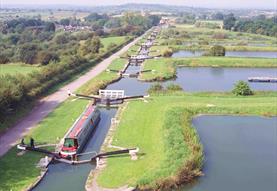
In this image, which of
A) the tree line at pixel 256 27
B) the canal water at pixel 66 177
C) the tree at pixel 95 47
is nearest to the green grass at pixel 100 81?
the tree at pixel 95 47

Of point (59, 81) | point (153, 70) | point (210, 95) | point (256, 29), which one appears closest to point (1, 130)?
point (59, 81)

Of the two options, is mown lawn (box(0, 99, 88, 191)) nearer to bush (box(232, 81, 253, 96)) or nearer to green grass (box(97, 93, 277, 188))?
green grass (box(97, 93, 277, 188))

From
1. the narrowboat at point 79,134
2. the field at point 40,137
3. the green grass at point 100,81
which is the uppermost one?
the narrowboat at point 79,134

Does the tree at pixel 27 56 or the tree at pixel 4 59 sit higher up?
the tree at pixel 27 56

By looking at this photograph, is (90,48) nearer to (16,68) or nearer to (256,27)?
(16,68)

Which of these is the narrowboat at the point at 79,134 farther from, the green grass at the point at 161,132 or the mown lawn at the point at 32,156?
the green grass at the point at 161,132

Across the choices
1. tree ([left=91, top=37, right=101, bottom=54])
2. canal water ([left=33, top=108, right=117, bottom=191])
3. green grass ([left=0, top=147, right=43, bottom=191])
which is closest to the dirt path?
green grass ([left=0, top=147, right=43, bottom=191])
